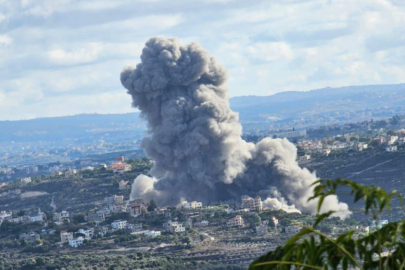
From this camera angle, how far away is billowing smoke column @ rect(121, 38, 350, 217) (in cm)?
7306

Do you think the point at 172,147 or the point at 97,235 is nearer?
the point at 97,235

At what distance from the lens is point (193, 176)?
7406 cm

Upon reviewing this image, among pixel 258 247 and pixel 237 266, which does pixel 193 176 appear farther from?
pixel 237 266

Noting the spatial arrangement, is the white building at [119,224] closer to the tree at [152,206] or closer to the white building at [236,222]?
the tree at [152,206]

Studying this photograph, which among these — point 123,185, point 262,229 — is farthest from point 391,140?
point 262,229

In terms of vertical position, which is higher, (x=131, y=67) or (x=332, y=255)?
(x=131, y=67)

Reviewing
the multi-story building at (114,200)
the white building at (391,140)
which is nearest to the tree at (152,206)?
the multi-story building at (114,200)

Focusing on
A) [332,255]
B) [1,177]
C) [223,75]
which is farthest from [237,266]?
[1,177]

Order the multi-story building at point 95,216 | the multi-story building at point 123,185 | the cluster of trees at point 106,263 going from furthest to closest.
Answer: the multi-story building at point 123,185, the multi-story building at point 95,216, the cluster of trees at point 106,263

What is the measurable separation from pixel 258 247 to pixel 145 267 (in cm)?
821

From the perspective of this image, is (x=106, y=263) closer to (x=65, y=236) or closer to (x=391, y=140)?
A: (x=65, y=236)

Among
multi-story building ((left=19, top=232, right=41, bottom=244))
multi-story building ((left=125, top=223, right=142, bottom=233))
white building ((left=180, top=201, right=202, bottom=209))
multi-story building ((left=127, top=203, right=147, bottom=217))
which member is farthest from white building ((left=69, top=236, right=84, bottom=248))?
white building ((left=180, top=201, right=202, bottom=209))

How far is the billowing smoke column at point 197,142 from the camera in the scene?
73.1 metres

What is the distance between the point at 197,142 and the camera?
238 ft
